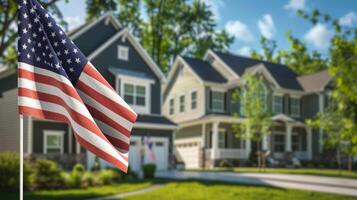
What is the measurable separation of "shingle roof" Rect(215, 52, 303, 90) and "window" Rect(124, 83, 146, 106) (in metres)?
10.3

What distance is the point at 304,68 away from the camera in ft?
183

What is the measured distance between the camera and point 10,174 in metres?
15.5

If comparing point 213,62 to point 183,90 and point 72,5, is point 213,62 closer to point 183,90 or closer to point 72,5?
point 183,90

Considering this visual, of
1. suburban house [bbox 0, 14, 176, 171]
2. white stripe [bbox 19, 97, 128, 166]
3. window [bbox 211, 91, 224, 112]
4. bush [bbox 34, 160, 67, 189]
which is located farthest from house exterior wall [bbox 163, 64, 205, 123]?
white stripe [bbox 19, 97, 128, 166]

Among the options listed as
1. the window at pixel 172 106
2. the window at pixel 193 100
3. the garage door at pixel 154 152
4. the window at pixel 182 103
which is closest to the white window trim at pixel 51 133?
the garage door at pixel 154 152

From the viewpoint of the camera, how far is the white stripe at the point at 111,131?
580cm

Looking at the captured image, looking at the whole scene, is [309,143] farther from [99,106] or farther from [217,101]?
[99,106]

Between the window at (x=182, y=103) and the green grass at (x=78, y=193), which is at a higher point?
the window at (x=182, y=103)

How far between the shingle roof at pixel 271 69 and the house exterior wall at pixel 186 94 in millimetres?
3341

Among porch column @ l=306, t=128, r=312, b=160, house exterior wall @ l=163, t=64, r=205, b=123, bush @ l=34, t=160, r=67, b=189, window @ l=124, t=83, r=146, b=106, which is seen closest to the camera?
bush @ l=34, t=160, r=67, b=189

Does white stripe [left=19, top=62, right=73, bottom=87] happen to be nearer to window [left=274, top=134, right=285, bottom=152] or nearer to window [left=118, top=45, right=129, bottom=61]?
window [left=118, top=45, right=129, bottom=61]

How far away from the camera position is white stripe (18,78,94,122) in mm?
5312

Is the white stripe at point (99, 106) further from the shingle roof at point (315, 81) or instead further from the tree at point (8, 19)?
the shingle roof at point (315, 81)

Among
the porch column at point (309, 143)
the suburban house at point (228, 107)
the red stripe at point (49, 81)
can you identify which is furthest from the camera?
the porch column at point (309, 143)
